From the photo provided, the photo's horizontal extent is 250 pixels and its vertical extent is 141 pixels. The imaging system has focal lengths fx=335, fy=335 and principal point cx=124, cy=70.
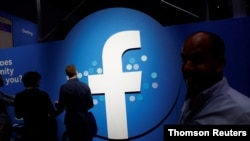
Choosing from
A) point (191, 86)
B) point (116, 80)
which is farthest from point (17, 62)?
point (191, 86)

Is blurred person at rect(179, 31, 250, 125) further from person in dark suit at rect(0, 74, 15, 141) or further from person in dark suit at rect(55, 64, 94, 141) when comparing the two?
person in dark suit at rect(0, 74, 15, 141)

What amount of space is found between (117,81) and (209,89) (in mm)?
3650

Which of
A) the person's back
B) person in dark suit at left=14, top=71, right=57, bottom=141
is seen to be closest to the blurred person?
person in dark suit at left=14, top=71, right=57, bottom=141

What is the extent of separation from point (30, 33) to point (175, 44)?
406 cm

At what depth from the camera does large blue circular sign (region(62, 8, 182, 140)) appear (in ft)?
15.1

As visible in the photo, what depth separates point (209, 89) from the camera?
1.14 metres

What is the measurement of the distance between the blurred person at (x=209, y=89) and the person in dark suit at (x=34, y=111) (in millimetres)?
2855

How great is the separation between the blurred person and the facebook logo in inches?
137

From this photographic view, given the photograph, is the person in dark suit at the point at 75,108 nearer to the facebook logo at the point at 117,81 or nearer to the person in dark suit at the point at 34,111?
the person in dark suit at the point at 34,111

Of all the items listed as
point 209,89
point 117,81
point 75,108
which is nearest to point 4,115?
point 75,108

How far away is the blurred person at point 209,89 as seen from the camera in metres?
1.08

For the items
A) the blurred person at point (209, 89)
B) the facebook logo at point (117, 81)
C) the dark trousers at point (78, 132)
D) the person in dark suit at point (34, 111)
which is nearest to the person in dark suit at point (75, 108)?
the dark trousers at point (78, 132)

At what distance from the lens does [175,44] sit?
14.9ft

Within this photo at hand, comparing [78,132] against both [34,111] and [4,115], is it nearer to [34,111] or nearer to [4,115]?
[34,111]
